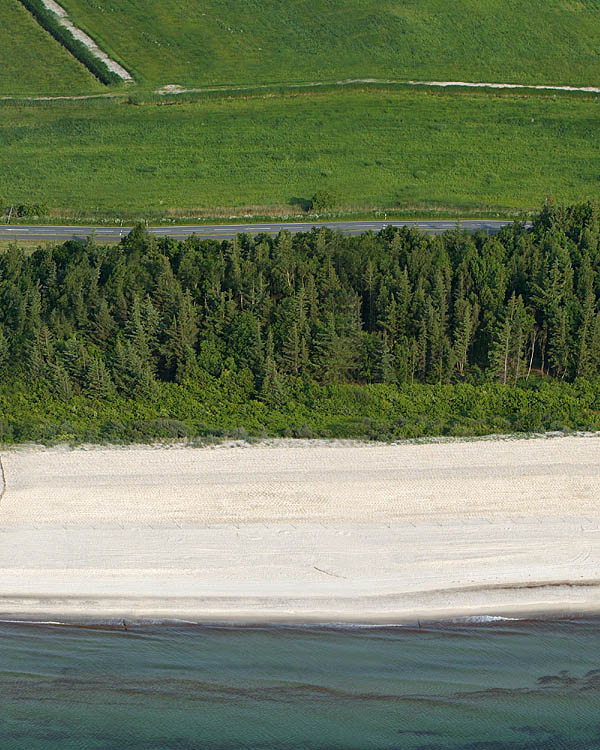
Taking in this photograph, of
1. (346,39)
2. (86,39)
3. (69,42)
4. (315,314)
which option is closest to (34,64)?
(69,42)

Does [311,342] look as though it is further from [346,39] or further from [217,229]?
[346,39]

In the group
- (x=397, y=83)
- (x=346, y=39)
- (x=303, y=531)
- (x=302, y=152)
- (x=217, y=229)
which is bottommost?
(x=303, y=531)

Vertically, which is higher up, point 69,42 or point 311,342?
point 69,42

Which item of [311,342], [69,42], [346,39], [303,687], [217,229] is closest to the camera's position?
[303,687]

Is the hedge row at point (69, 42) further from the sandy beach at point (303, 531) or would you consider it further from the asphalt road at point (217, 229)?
the sandy beach at point (303, 531)

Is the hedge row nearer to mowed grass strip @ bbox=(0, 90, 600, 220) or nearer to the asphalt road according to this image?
mowed grass strip @ bbox=(0, 90, 600, 220)

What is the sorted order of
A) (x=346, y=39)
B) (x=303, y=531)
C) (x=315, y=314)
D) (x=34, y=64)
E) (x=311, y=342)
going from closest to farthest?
(x=303, y=531) → (x=311, y=342) → (x=315, y=314) → (x=34, y=64) → (x=346, y=39)
